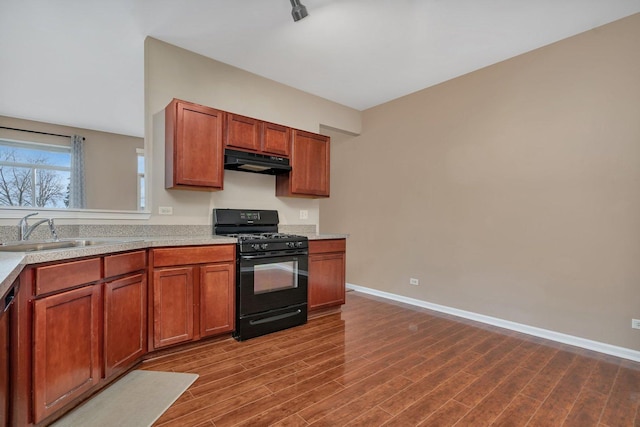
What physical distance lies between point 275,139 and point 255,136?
0.26 metres

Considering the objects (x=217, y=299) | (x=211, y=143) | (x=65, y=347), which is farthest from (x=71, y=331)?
(x=211, y=143)

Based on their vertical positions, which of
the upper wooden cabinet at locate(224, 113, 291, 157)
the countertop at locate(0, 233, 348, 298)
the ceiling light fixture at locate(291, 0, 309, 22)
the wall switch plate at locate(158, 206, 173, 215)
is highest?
the ceiling light fixture at locate(291, 0, 309, 22)

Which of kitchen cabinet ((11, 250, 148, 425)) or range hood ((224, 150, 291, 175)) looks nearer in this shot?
kitchen cabinet ((11, 250, 148, 425))

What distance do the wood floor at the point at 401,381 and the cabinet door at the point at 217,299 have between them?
0.19m

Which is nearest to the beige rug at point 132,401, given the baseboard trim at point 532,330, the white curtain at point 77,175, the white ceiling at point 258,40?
the white curtain at point 77,175

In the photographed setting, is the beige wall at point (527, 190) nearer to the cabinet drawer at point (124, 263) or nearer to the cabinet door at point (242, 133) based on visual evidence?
the cabinet door at point (242, 133)

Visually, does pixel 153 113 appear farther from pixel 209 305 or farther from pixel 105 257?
pixel 209 305

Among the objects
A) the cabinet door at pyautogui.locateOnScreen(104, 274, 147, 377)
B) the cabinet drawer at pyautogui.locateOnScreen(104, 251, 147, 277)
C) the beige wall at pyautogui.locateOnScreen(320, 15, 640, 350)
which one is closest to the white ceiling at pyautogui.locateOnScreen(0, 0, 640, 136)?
the beige wall at pyautogui.locateOnScreen(320, 15, 640, 350)

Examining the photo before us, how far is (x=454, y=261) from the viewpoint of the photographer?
3865 mm

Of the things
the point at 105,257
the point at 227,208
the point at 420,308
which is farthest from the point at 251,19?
the point at 420,308

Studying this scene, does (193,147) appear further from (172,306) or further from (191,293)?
(172,306)

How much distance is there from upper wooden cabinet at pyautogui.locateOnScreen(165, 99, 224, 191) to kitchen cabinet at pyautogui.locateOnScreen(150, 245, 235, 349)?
700mm

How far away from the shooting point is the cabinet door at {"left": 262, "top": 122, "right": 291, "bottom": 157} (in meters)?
3.44

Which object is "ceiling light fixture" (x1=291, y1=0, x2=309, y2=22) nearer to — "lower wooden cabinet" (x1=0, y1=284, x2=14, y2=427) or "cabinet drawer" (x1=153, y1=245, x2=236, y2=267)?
"cabinet drawer" (x1=153, y1=245, x2=236, y2=267)
